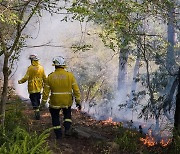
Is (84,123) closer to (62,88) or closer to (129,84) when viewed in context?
(62,88)

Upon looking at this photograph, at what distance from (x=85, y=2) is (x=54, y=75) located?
6.65 feet

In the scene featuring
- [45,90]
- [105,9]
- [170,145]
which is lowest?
[170,145]

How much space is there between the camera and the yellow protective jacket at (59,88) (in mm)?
7984

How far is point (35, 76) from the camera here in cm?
1066

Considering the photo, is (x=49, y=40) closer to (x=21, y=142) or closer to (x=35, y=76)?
(x=35, y=76)

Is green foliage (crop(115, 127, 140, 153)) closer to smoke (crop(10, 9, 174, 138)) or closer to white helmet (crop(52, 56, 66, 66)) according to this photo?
white helmet (crop(52, 56, 66, 66))

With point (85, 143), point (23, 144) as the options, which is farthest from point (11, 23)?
point (85, 143)

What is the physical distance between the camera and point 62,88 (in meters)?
8.05

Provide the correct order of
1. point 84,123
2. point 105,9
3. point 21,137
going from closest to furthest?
point 21,137
point 105,9
point 84,123

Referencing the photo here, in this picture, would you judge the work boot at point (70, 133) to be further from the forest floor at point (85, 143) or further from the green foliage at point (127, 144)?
the green foliage at point (127, 144)

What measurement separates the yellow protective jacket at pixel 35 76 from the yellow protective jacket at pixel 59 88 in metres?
2.54

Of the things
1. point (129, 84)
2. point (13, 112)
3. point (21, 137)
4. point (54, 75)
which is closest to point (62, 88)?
point (54, 75)

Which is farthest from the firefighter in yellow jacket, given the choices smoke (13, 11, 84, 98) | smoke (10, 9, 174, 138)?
smoke (13, 11, 84, 98)

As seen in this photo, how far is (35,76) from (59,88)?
9.34ft
